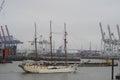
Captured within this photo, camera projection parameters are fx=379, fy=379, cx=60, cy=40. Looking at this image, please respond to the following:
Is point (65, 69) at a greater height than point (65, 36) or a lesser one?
lesser

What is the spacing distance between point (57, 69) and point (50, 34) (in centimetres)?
1205

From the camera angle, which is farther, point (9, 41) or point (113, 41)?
point (113, 41)

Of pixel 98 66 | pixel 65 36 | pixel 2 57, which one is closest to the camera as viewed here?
pixel 65 36

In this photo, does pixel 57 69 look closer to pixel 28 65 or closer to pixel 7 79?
pixel 28 65

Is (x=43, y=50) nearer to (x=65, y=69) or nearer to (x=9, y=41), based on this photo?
(x=9, y=41)

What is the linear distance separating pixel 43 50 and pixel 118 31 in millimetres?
44659

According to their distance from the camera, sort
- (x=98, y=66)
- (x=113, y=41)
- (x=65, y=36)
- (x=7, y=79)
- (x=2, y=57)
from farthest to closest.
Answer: (x=113, y=41) → (x=2, y=57) → (x=98, y=66) → (x=65, y=36) → (x=7, y=79)

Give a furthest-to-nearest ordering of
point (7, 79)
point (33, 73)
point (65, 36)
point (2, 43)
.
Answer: point (2, 43) < point (65, 36) < point (33, 73) < point (7, 79)

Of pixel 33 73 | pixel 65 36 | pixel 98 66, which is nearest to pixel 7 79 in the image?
pixel 33 73

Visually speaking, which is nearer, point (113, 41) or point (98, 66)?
point (98, 66)

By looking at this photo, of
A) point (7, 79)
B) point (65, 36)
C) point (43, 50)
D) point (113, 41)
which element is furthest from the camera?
point (43, 50)

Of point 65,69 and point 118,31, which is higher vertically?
point 118,31

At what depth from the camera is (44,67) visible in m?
66.9

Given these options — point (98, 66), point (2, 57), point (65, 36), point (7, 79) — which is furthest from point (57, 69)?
point (2, 57)
